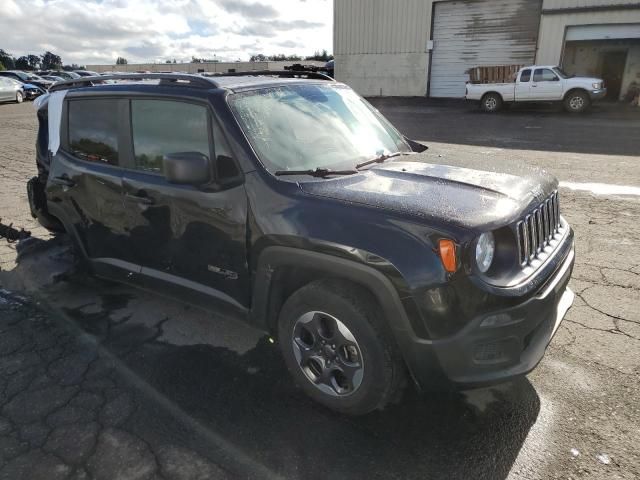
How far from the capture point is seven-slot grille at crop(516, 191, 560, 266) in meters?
2.49

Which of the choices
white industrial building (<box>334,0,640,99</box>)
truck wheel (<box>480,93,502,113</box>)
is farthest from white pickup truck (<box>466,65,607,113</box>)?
white industrial building (<box>334,0,640,99</box>)

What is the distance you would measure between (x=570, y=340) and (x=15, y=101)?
29876mm

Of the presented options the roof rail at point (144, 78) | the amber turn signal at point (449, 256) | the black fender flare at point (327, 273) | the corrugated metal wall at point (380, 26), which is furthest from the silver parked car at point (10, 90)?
the amber turn signal at point (449, 256)

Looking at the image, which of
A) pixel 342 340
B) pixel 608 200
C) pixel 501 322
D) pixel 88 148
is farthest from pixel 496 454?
pixel 608 200

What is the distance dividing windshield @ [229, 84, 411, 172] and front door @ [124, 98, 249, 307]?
25cm

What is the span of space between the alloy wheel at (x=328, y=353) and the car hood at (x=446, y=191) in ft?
2.25

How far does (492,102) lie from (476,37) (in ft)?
19.9

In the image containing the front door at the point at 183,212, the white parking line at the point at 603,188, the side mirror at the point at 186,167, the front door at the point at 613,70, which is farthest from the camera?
the front door at the point at 613,70

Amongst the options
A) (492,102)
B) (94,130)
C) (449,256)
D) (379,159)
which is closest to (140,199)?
(94,130)

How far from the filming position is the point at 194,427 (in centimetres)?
264

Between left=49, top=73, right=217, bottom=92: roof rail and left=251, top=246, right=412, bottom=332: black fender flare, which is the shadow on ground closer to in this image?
left=251, top=246, right=412, bottom=332: black fender flare

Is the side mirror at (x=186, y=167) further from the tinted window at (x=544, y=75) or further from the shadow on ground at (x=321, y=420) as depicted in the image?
the tinted window at (x=544, y=75)

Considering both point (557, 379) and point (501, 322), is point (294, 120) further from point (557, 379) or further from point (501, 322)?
point (557, 379)

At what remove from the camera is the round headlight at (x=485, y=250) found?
2258 millimetres
